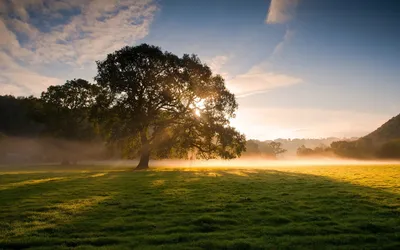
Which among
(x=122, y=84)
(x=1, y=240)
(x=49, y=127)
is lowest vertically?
(x=1, y=240)

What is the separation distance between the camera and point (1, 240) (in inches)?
413

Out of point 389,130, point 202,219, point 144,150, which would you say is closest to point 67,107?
point 144,150

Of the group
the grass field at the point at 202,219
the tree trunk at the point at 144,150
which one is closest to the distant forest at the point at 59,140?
the tree trunk at the point at 144,150

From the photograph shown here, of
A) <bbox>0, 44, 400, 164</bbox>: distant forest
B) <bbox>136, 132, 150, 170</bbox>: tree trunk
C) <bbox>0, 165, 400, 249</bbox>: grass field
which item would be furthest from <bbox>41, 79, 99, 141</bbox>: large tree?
<bbox>0, 165, 400, 249</bbox>: grass field

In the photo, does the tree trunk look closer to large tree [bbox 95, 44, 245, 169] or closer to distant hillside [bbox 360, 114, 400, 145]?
large tree [bbox 95, 44, 245, 169]

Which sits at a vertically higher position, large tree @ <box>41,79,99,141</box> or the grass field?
large tree @ <box>41,79,99,141</box>

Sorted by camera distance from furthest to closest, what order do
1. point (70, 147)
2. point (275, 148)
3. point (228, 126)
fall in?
1. point (275, 148)
2. point (70, 147)
3. point (228, 126)

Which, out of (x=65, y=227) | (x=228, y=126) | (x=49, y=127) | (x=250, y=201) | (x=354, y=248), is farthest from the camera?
(x=49, y=127)

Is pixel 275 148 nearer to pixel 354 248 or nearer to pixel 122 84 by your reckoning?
pixel 122 84

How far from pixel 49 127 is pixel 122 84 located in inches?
1489

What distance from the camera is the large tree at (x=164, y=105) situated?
42156 millimetres

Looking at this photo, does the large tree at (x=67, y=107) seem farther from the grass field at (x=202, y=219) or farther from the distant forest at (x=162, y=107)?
the grass field at (x=202, y=219)

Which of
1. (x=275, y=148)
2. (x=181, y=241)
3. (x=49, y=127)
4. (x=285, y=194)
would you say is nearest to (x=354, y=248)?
(x=181, y=241)

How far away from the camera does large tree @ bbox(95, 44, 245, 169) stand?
4216 centimetres
